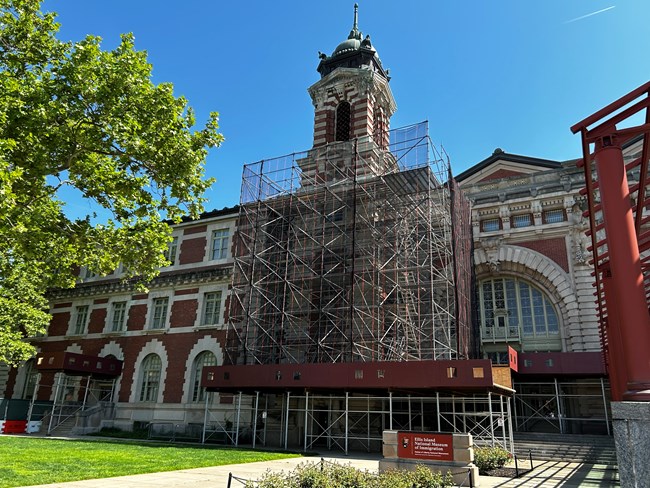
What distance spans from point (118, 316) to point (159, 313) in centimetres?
421

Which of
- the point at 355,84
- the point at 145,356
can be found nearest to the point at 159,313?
the point at 145,356

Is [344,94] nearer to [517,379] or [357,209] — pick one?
[357,209]

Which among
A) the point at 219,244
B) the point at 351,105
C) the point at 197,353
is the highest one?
the point at 351,105

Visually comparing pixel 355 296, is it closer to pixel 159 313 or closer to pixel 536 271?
pixel 536 271

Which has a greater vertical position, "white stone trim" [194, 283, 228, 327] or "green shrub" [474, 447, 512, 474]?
"white stone trim" [194, 283, 228, 327]

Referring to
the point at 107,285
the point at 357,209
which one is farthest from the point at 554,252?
the point at 107,285

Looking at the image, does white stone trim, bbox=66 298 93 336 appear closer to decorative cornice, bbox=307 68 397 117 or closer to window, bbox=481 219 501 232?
decorative cornice, bbox=307 68 397 117

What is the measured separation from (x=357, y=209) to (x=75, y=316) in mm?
25219

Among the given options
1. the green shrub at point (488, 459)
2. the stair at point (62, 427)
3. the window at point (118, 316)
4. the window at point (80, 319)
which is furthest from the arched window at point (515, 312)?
the window at point (80, 319)

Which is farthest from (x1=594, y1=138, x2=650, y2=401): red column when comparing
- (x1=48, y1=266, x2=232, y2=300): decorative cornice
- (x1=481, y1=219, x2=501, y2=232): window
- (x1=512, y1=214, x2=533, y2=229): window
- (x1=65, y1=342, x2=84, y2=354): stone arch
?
(x1=65, y1=342, x2=84, y2=354): stone arch

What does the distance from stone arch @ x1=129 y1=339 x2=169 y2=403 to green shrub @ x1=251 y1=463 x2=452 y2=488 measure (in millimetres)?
24240

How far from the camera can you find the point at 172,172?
51.0 feet

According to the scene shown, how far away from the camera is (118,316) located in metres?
36.8

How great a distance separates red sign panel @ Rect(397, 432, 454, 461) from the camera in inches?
535
